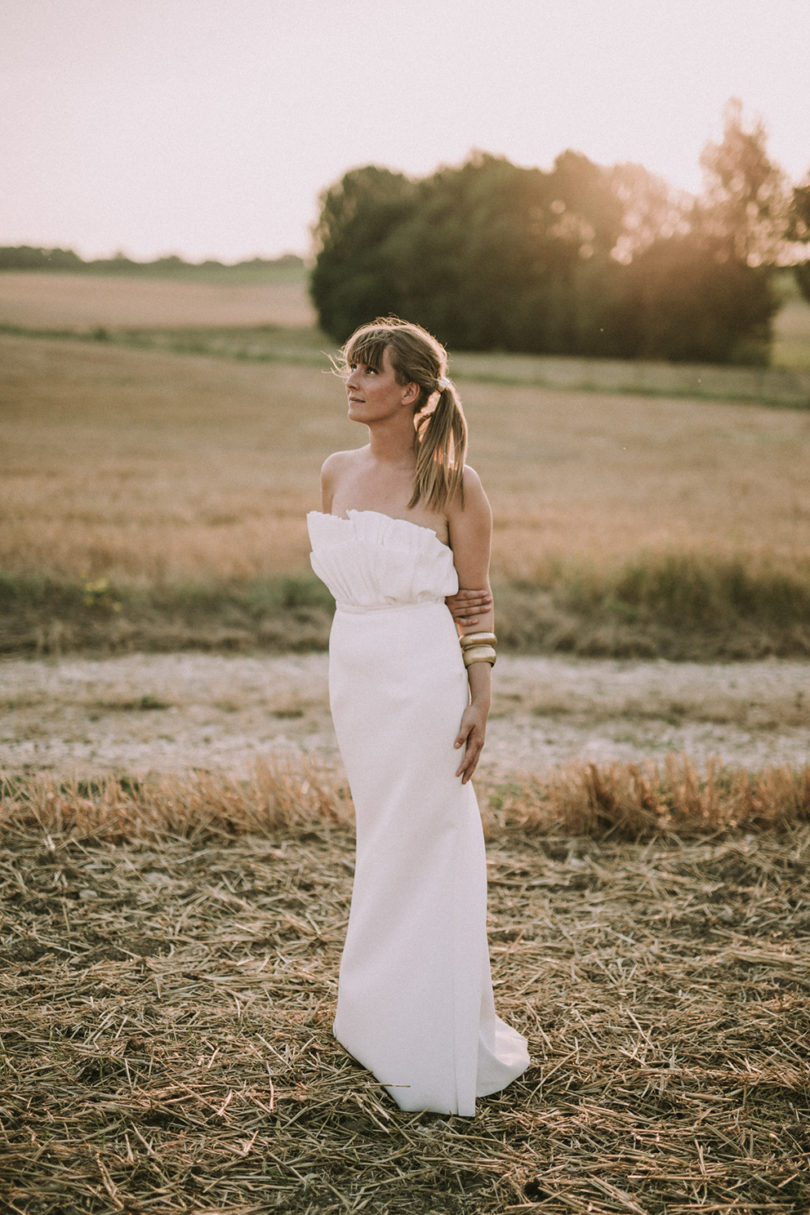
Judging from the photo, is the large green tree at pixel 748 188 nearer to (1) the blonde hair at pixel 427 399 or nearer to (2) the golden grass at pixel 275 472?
(2) the golden grass at pixel 275 472

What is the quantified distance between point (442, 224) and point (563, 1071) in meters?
46.3

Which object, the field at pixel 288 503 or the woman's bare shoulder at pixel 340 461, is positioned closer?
the woman's bare shoulder at pixel 340 461

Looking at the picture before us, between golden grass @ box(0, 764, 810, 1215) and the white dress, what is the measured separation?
213mm

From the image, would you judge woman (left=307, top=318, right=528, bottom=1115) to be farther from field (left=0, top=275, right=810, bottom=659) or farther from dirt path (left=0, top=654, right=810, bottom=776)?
dirt path (left=0, top=654, right=810, bottom=776)

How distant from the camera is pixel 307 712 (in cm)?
701

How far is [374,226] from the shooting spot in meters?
46.2

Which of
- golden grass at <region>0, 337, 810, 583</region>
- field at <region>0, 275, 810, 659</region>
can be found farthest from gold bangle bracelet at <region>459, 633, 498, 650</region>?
golden grass at <region>0, 337, 810, 583</region>

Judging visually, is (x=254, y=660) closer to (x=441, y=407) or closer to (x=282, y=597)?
(x=282, y=597)

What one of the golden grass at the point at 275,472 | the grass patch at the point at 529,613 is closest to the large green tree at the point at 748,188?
the golden grass at the point at 275,472

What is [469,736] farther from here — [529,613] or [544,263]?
[544,263]

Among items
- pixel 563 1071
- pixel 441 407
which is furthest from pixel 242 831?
pixel 441 407

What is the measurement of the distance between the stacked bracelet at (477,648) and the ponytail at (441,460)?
0.43 meters

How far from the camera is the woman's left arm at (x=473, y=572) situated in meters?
2.82

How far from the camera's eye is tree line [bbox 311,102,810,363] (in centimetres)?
2683
